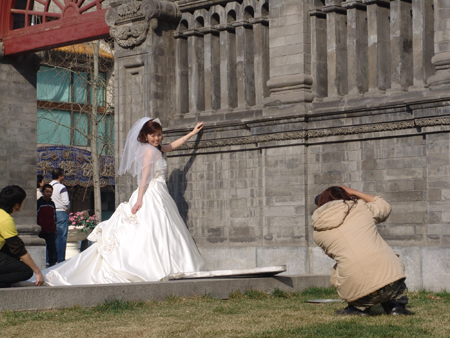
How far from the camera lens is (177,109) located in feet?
54.6

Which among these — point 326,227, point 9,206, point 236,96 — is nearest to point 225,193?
point 236,96

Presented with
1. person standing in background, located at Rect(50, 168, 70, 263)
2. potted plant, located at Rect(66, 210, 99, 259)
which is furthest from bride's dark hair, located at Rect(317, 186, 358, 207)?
potted plant, located at Rect(66, 210, 99, 259)

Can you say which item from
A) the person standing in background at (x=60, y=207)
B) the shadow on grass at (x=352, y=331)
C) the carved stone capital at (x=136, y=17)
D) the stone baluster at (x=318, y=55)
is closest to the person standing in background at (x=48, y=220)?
the person standing in background at (x=60, y=207)

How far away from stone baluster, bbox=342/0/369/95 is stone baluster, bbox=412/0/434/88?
116 cm

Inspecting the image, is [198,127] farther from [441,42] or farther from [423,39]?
[441,42]

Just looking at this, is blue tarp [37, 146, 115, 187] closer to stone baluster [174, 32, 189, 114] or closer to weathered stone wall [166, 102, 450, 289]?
stone baluster [174, 32, 189, 114]

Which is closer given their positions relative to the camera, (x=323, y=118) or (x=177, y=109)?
(x=323, y=118)

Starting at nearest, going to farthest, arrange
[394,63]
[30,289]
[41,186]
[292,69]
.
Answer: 1. [30,289]
2. [394,63]
3. [292,69]
4. [41,186]

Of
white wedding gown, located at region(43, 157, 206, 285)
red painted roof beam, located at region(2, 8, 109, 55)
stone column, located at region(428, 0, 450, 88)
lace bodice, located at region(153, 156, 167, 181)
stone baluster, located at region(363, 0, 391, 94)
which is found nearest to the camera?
white wedding gown, located at region(43, 157, 206, 285)

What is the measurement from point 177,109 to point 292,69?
3155 millimetres

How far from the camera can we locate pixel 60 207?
18078mm

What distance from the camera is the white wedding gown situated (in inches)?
469

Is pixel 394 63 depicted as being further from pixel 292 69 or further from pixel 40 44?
pixel 40 44

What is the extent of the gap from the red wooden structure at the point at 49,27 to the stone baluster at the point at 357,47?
232 inches
